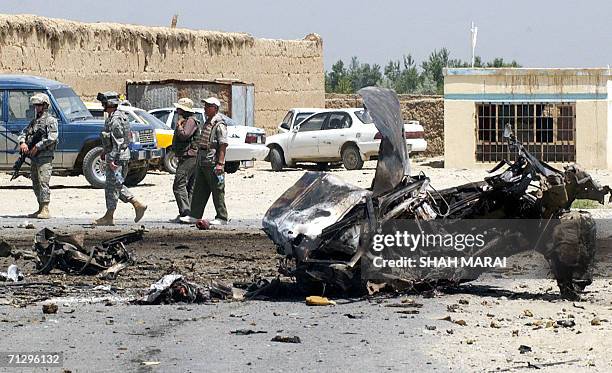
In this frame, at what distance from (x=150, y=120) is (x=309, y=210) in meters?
16.3

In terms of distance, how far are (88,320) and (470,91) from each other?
22601mm

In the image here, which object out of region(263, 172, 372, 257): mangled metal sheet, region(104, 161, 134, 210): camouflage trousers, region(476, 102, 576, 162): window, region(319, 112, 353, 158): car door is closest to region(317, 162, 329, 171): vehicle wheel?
region(319, 112, 353, 158): car door

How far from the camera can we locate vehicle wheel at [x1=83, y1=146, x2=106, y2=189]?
24.7 meters

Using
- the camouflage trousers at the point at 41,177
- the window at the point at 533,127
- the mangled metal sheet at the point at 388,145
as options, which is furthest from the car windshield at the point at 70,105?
the mangled metal sheet at the point at 388,145

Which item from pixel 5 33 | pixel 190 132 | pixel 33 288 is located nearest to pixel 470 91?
pixel 5 33

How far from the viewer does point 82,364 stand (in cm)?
876

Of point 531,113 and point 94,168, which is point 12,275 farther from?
point 531,113

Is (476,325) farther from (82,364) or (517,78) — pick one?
(517,78)

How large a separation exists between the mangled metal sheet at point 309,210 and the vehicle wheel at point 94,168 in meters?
13.0

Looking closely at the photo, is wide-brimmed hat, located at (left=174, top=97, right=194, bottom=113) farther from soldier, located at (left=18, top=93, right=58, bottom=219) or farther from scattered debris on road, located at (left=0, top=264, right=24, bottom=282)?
scattered debris on road, located at (left=0, top=264, right=24, bottom=282)

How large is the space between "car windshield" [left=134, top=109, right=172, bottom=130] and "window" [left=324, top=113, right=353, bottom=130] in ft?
17.0

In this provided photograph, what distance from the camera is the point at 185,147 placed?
17.8 meters

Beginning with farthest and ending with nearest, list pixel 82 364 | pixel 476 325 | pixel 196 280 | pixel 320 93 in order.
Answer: pixel 320 93, pixel 196 280, pixel 476 325, pixel 82 364

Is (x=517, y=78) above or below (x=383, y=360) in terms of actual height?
above
